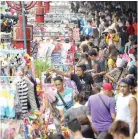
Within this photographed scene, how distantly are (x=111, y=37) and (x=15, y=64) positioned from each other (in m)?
9.80

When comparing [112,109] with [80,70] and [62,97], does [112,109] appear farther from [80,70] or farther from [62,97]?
[80,70]

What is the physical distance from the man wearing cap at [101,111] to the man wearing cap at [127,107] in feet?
0.49

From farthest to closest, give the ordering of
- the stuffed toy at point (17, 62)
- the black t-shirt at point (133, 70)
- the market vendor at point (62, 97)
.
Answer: the black t-shirt at point (133, 70), the stuffed toy at point (17, 62), the market vendor at point (62, 97)

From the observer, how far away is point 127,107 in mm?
9891

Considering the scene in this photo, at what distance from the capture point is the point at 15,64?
11383 mm

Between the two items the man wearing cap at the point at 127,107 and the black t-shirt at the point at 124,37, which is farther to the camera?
the black t-shirt at the point at 124,37

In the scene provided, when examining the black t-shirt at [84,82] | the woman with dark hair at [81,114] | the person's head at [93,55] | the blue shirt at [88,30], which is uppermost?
the blue shirt at [88,30]

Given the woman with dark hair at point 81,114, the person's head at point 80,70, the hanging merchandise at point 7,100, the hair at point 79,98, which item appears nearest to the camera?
the hanging merchandise at point 7,100

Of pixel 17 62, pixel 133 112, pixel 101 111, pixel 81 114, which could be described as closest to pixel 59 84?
pixel 17 62

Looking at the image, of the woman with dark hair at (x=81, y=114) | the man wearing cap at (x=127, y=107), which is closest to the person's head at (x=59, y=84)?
the woman with dark hair at (x=81, y=114)

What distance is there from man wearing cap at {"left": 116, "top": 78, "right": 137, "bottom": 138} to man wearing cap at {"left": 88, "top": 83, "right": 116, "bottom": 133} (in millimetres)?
148

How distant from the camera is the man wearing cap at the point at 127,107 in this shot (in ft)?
32.1

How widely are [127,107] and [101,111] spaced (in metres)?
0.42

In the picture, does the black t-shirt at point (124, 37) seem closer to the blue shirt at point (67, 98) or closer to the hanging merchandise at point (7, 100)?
the blue shirt at point (67, 98)
